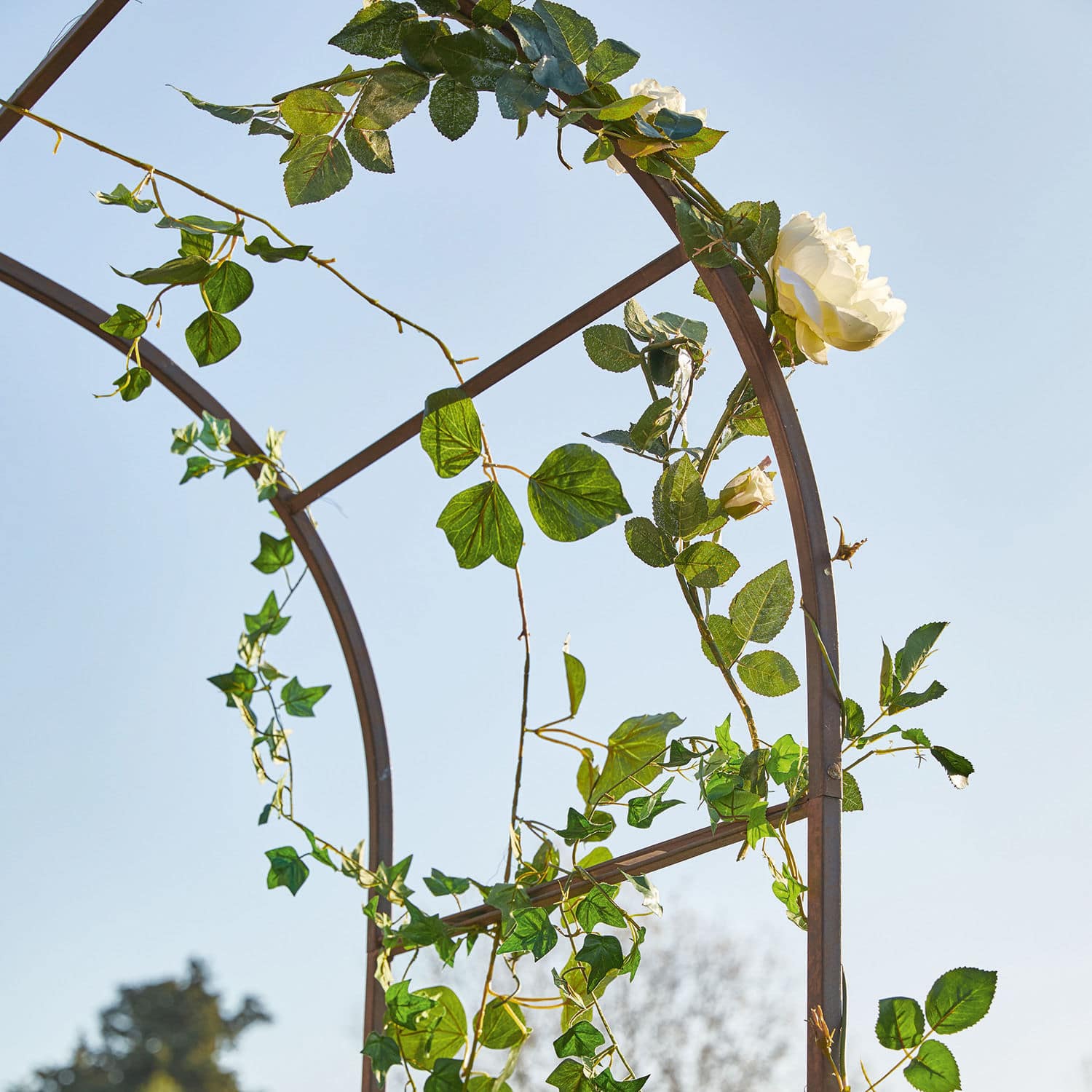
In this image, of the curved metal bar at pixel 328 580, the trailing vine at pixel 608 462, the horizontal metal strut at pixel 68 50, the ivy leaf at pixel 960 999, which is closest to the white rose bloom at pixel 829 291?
the trailing vine at pixel 608 462

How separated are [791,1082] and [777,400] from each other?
3.41 m

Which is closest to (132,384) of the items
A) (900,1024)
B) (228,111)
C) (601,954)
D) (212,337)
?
(212,337)

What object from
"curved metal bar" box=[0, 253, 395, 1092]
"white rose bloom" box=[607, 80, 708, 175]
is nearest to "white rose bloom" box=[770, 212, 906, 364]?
"white rose bloom" box=[607, 80, 708, 175]

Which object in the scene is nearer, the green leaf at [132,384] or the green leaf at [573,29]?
the green leaf at [573,29]

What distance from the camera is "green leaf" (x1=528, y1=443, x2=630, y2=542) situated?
0.61 metres

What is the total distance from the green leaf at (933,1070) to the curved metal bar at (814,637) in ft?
0.14

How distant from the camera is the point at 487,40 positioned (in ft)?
1.81

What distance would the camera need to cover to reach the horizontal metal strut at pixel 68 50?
0.86m

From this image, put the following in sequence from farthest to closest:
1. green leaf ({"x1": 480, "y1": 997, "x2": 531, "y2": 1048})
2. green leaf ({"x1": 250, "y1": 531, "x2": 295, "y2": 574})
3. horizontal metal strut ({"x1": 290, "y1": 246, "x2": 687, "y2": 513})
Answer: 1. green leaf ({"x1": 250, "y1": 531, "x2": 295, "y2": 574})
2. horizontal metal strut ({"x1": 290, "y1": 246, "x2": 687, "y2": 513})
3. green leaf ({"x1": 480, "y1": 997, "x2": 531, "y2": 1048})

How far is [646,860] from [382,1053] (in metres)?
0.29

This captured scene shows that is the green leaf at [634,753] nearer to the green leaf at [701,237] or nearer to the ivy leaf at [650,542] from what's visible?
the ivy leaf at [650,542]

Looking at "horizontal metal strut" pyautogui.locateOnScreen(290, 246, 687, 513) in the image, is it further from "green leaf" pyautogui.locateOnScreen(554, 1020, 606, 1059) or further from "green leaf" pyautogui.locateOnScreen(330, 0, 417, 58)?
"green leaf" pyautogui.locateOnScreen(554, 1020, 606, 1059)

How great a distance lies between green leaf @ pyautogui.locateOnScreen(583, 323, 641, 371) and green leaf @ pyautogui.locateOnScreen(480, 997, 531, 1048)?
506 mm

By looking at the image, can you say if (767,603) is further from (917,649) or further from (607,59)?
(607,59)
